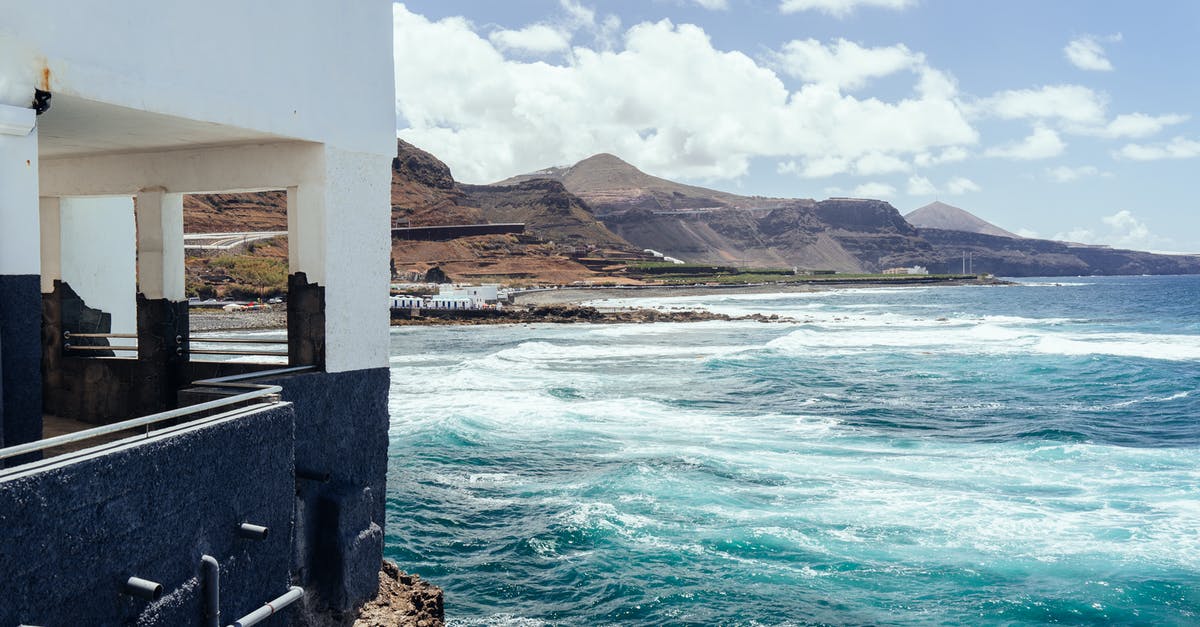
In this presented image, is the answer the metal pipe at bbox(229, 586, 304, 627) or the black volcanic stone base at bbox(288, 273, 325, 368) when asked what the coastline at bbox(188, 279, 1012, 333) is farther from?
the metal pipe at bbox(229, 586, 304, 627)

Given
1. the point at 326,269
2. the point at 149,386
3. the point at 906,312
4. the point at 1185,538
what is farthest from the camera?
the point at 906,312

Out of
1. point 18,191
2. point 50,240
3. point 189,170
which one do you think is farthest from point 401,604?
point 50,240

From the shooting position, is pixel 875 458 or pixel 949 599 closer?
pixel 949 599

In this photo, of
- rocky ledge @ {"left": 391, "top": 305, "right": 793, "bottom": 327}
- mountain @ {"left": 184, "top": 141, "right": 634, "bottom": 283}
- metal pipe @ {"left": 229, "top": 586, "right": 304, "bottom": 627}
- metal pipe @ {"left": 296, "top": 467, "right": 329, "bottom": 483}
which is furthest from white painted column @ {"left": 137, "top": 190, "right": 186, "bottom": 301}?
mountain @ {"left": 184, "top": 141, "right": 634, "bottom": 283}

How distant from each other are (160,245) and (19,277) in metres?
2.70

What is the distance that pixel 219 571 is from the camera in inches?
189

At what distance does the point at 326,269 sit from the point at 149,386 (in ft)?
7.32

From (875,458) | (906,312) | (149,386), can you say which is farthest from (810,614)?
(906,312)

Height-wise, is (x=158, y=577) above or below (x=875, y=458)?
above

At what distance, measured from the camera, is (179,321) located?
25.3ft

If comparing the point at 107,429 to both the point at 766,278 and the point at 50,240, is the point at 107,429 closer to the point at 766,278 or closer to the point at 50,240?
the point at 50,240

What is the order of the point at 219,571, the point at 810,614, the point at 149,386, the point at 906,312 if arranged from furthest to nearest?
the point at 906,312 → the point at 810,614 → the point at 149,386 → the point at 219,571

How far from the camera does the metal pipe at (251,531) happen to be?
4.98 metres

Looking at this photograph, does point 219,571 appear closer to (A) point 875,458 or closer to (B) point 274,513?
(B) point 274,513
